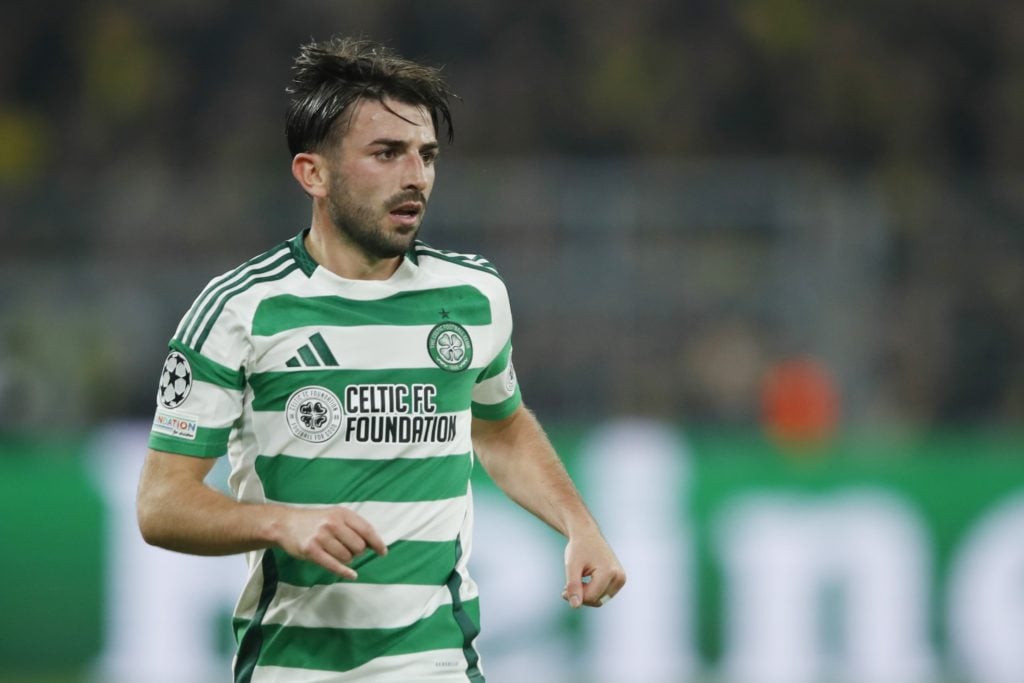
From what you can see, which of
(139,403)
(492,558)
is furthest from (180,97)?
(492,558)

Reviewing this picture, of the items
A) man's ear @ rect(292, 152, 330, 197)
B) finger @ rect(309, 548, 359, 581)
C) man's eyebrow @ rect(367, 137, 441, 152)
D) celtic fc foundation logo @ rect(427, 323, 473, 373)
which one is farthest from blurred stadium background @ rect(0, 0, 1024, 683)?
finger @ rect(309, 548, 359, 581)

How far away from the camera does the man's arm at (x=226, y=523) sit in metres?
3.05

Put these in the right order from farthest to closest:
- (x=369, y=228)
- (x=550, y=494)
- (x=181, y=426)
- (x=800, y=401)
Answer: (x=800, y=401), (x=550, y=494), (x=369, y=228), (x=181, y=426)

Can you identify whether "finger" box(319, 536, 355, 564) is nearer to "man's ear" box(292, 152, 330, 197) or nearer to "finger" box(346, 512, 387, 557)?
"finger" box(346, 512, 387, 557)

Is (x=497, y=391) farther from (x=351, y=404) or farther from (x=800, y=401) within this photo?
(x=800, y=401)

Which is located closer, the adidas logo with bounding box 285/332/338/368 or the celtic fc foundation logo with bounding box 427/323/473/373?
the adidas logo with bounding box 285/332/338/368

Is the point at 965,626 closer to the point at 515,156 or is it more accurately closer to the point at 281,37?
the point at 515,156

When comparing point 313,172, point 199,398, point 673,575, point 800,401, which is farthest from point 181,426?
point 800,401

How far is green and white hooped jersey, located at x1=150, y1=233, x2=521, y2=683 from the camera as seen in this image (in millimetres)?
3451

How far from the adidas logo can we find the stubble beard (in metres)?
0.24

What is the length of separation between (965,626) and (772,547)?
3.46 ft

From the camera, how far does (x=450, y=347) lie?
3.66m

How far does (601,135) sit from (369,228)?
913 cm

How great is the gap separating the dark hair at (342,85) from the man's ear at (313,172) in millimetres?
20
